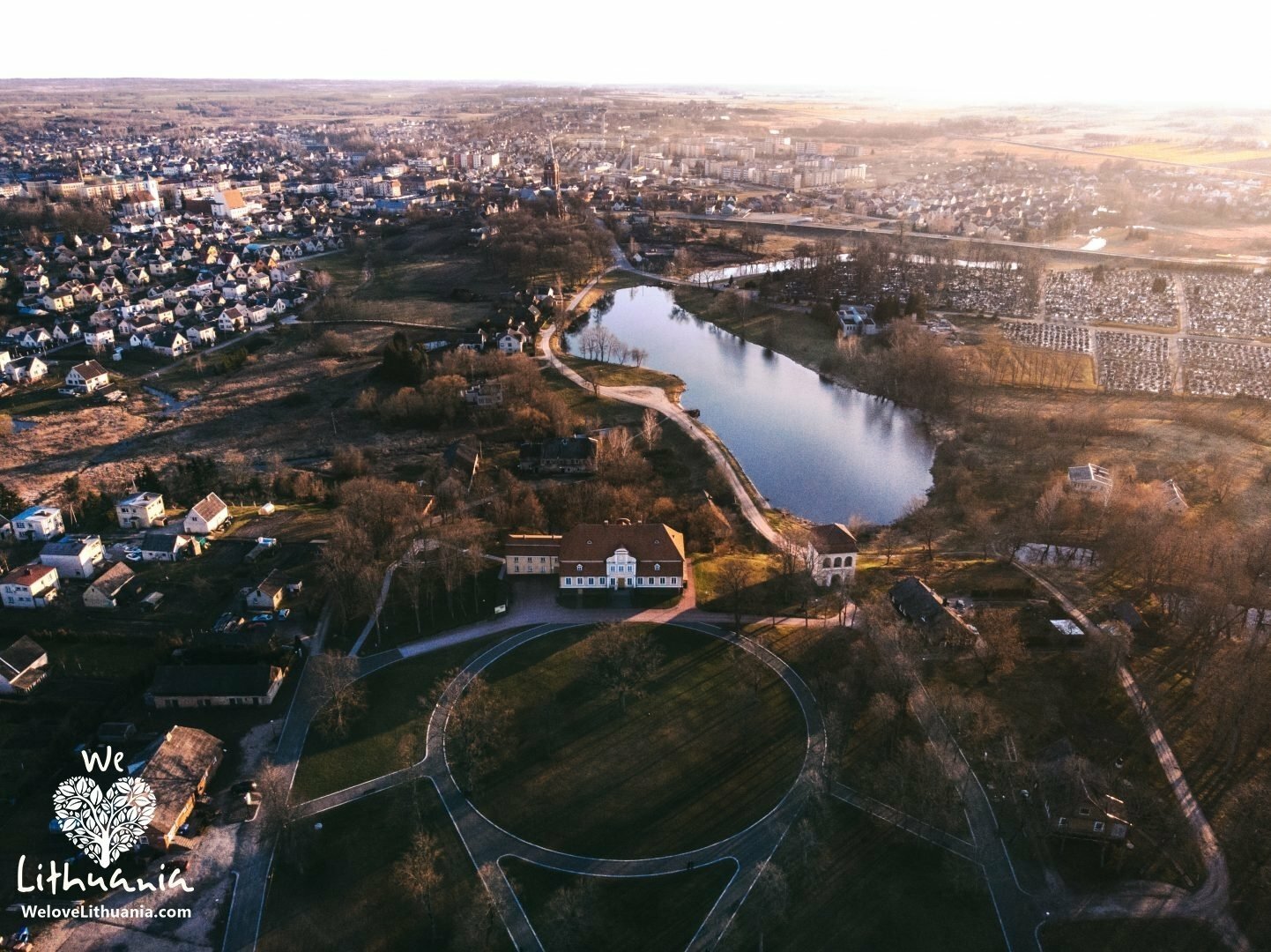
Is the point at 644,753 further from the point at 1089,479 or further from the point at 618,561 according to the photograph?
the point at 1089,479

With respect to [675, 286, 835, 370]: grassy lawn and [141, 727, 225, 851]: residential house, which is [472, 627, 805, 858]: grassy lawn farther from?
[675, 286, 835, 370]: grassy lawn

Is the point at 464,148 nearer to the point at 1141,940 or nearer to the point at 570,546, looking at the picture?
the point at 570,546

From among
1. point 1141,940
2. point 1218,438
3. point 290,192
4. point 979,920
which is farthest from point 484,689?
point 290,192

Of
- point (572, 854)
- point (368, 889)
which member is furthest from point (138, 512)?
point (572, 854)

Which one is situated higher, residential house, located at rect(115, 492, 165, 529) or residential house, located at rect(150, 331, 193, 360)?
residential house, located at rect(150, 331, 193, 360)

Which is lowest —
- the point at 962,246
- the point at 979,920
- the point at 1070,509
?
the point at 979,920

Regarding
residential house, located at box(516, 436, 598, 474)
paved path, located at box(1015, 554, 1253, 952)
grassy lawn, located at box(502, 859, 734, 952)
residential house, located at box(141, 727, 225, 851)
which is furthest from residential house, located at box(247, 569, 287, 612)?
paved path, located at box(1015, 554, 1253, 952)

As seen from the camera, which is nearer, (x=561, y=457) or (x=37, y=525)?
(x=37, y=525)
